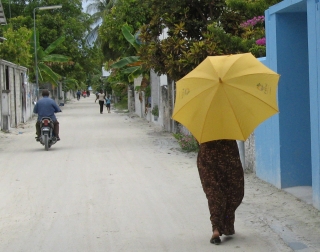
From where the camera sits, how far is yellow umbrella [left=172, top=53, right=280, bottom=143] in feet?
20.6

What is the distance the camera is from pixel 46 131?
1767 centimetres

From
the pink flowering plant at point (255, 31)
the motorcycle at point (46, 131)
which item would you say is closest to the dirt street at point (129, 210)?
the motorcycle at point (46, 131)

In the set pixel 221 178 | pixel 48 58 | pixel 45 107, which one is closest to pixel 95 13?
pixel 48 58

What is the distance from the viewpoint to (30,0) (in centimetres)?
5509

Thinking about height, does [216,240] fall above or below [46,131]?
below

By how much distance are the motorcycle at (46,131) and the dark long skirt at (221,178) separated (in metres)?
11.3

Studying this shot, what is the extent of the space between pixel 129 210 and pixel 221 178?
2391 mm

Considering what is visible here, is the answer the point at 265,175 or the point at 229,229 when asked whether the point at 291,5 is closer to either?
the point at 265,175

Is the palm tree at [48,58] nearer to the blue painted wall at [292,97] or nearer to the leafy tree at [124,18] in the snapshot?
the leafy tree at [124,18]

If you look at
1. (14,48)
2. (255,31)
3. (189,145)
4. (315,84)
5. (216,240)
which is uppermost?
(14,48)

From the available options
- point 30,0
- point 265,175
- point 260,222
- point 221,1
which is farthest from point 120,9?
point 30,0

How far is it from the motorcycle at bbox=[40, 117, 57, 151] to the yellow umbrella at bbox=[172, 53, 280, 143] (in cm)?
1174

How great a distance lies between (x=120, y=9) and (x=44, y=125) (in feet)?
45.5

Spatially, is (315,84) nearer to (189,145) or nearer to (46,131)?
(189,145)
